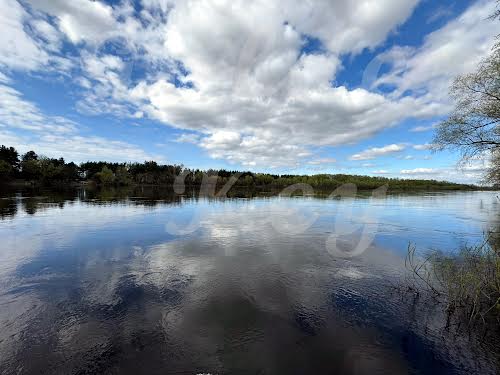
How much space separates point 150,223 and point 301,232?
11473mm

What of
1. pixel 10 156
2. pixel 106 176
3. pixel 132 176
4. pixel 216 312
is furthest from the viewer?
pixel 132 176

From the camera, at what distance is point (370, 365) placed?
5.17 m

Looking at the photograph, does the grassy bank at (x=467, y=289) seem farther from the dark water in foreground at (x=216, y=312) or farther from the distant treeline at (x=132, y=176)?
the distant treeline at (x=132, y=176)

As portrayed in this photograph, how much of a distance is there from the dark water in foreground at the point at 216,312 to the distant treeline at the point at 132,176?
104 metres

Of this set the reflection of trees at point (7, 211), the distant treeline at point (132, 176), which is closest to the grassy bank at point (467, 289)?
the reflection of trees at point (7, 211)

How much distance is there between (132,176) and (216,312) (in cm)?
14329

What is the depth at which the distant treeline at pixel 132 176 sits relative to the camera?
104 m

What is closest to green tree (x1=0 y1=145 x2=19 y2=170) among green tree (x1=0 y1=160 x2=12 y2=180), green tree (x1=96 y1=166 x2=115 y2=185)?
green tree (x1=0 y1=160 x2=12 y2=180)

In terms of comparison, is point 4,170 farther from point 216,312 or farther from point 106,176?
point 216,312

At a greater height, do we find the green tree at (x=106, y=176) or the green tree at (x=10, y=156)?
the green tree at (x=10, y=156)

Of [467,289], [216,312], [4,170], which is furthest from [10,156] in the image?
[467,289]

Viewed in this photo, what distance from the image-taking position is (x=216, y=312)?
699 centimetres

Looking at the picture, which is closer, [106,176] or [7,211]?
[7,211]

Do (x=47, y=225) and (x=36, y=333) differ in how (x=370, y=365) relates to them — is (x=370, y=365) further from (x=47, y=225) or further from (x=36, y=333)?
(x=47, y=225)
